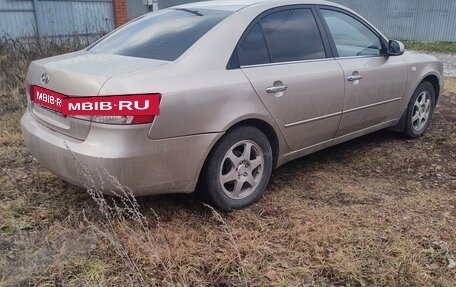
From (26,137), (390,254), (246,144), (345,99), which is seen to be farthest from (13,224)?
(345,99)

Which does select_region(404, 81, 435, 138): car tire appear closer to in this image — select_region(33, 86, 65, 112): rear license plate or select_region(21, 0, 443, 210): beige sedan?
select_region(21, 0, 443, 210): beige sedan

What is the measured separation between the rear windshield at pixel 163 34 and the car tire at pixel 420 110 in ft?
8.68

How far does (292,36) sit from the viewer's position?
3.84m

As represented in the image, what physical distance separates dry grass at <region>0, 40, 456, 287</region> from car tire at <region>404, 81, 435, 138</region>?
780mm

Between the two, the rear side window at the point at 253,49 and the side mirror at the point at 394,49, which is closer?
the rear side window at the point at 253,49

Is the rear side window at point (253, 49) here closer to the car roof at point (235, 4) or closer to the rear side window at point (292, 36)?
the rear side window at point (292, 36)

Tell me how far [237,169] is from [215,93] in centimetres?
64

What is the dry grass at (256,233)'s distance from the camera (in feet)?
8.91

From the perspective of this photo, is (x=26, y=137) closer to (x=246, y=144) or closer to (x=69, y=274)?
(x=69, y=274)

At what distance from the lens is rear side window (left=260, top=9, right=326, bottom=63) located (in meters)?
3.67

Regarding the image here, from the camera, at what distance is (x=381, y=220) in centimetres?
338

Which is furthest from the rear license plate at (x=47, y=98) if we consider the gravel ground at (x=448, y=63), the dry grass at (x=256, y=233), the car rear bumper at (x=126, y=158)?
the gravel ground at (x=448, y=63)

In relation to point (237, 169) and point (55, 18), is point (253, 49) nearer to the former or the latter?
point (237, 169)

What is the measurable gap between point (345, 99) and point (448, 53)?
1297 cm
